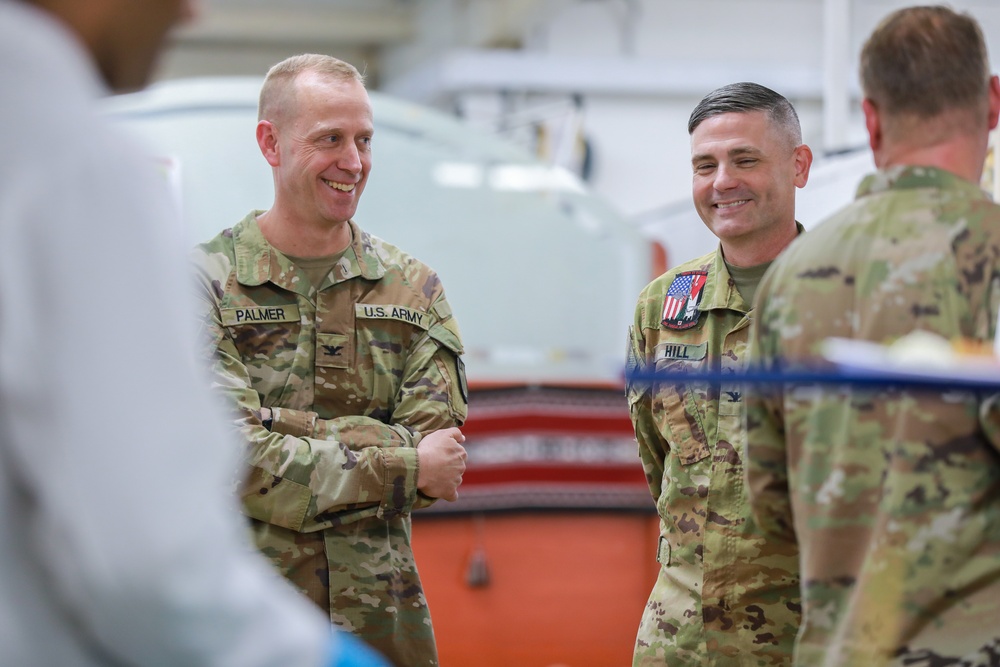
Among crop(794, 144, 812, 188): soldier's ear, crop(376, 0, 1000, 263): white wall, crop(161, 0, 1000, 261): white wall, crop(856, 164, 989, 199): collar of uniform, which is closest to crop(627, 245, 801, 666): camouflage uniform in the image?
crop(794, 144, 812, 188): soldier's ear

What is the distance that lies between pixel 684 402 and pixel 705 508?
0.24 metres

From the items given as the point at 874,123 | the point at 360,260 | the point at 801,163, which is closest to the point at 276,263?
the point at 360,260

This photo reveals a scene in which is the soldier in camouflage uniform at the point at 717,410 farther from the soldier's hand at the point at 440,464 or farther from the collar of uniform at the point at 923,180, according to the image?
the collar of uniform at the point at 923,180

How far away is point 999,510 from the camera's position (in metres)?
1.60

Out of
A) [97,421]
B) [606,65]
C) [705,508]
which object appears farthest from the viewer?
[606,65]

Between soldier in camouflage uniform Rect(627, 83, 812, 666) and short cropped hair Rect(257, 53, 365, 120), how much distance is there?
2.58ft

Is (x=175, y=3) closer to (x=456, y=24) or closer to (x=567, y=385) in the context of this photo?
(x=567, y=385)

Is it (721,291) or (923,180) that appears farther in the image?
(721,291)

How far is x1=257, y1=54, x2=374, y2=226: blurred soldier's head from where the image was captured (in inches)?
102

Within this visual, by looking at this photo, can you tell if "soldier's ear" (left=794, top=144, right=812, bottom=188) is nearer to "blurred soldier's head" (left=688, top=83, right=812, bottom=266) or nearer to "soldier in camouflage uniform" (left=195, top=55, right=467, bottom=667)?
"blurred soldier's head" (left=688, top=83, right=812, bottom=266)

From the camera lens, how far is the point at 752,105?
2623mm

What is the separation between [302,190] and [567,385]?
102 inches

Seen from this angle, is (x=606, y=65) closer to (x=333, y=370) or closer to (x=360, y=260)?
(x=360, y=260)

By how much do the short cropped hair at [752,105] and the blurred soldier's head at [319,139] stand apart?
2.40 feet
